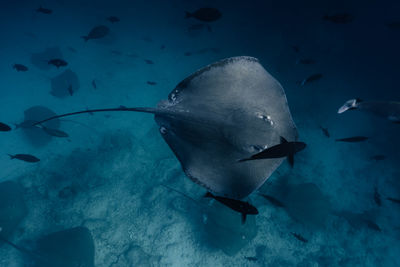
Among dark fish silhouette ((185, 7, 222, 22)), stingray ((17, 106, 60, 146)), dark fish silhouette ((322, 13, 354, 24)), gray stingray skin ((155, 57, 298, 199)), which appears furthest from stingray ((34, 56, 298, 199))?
stingray ((17, 106, 60, 146))

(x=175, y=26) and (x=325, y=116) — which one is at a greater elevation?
(x=175, y=26)

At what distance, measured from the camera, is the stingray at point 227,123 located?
7.97 ft

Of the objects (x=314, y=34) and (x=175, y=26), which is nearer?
(x=314, y=34)

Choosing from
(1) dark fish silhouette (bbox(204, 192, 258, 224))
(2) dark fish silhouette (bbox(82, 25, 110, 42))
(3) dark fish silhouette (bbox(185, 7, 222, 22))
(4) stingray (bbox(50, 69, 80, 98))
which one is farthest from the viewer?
(4) stingray (bbox(50, 69, 80, 98))

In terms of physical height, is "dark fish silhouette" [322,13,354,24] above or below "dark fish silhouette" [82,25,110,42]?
above

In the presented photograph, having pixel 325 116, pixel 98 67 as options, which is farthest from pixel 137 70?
pixel 325 116

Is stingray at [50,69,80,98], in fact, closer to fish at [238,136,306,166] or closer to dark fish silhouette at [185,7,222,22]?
dark fish silhouette at [185,7,222,22]

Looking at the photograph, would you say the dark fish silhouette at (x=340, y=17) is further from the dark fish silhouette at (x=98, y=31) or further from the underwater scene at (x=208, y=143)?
the dark fish silhouette at (x=98, y=31)

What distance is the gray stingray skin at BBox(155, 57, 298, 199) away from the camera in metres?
2.43

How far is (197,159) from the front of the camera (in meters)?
2.68

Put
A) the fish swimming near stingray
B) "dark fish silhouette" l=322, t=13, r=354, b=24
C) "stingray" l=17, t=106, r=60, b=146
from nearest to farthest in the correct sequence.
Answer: the fish swimming near stingray < "dark fish silhouette" l=322, t=13, r=354, b=24 < "stingray" l=17, t=106, r=60, b=146

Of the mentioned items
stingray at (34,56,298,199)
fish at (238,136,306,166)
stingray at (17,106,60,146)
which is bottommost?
stingray at (17,106,60,146)

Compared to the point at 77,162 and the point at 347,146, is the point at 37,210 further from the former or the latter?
the point at 347,146

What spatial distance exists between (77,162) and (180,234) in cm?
830
